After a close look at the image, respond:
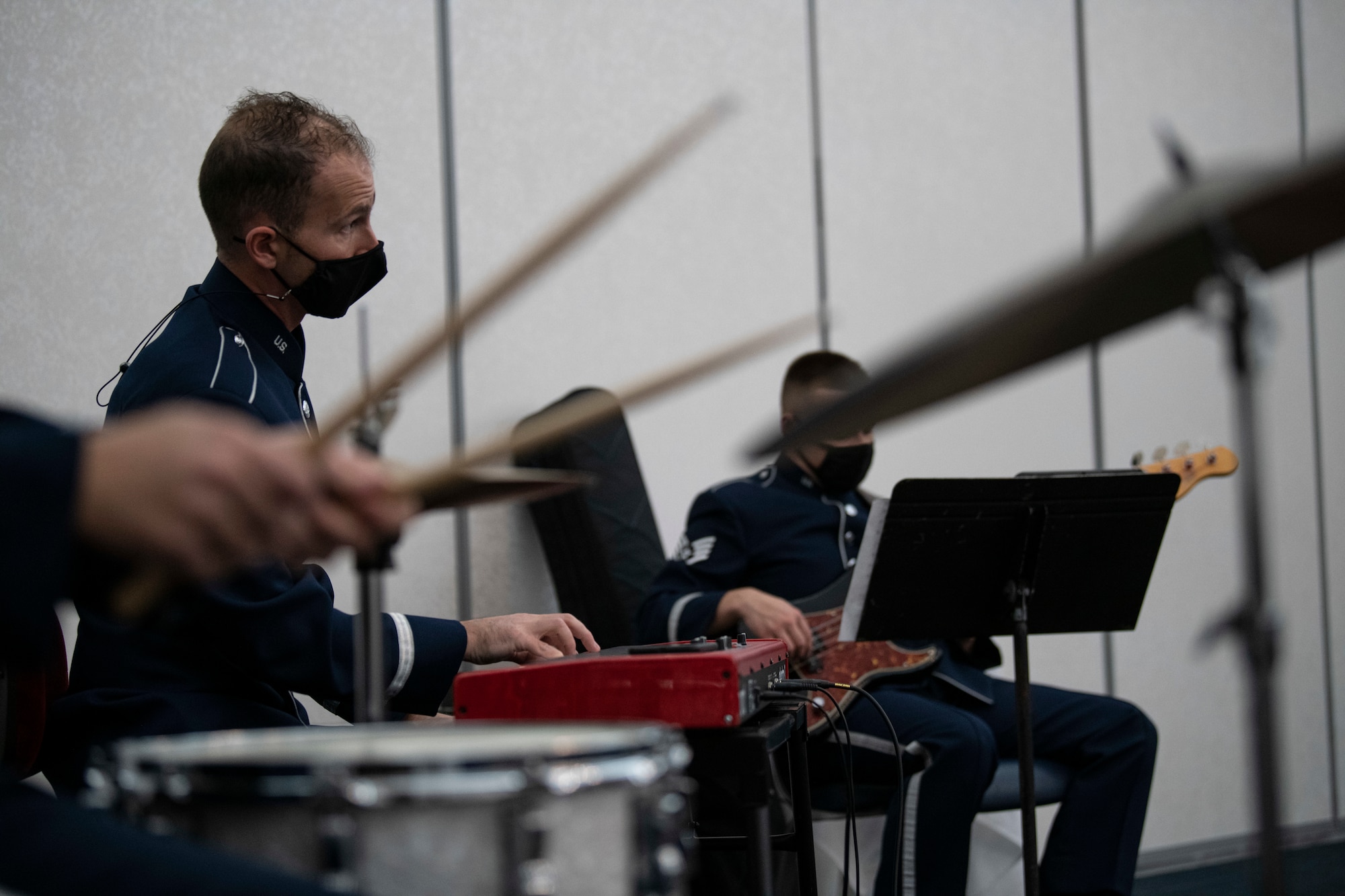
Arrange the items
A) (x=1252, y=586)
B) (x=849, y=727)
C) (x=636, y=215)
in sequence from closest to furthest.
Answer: (x=1252, y=586), (x=849, y=727), (x=636, y=215)

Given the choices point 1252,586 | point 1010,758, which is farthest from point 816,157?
point 1252,586

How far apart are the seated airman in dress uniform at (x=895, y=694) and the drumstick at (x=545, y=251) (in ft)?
4.35

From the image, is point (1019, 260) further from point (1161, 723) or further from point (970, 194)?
point (1161, 723)

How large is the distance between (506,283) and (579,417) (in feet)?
0.44

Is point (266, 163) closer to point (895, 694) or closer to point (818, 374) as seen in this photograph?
point (818, 374)

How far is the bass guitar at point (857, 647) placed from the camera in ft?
7.89

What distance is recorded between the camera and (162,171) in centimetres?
247

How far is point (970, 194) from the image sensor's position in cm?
347

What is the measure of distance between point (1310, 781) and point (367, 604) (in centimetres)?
383

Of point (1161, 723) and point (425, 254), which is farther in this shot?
point (1161, 723)

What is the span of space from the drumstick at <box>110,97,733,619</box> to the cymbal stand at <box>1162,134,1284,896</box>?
42 centimetres

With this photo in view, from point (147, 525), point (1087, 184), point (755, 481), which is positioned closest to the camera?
point (147, 525)

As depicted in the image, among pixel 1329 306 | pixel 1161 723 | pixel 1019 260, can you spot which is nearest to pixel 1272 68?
pixel 1329 306

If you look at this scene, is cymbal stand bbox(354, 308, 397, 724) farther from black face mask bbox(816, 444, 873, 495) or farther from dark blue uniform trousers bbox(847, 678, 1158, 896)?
black face mask bbox(816, 444, 873, 495)
